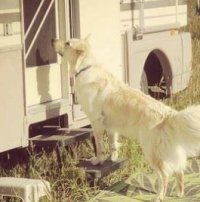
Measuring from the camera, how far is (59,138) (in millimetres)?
6090

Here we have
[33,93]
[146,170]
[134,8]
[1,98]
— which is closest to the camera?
[1,98]

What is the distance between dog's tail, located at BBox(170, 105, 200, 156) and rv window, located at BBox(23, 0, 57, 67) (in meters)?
1.48

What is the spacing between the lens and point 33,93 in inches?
238

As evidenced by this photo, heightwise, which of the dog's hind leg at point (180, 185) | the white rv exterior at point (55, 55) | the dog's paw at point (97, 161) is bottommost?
the dog's hind leg at point (180, 185)

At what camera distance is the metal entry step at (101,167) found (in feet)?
19.0

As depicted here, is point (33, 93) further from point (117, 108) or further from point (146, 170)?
point (146, 170)

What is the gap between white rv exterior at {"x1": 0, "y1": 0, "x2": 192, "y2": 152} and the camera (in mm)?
5570

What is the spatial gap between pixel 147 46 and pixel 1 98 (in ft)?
9.51

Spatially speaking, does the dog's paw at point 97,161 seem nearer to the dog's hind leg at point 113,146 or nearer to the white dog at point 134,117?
the white dog at point 134,117

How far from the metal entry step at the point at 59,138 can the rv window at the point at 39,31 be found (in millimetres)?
671

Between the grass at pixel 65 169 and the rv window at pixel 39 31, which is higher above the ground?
the rv window at pixel 39 31

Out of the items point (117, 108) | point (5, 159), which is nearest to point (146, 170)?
point (117, 108)

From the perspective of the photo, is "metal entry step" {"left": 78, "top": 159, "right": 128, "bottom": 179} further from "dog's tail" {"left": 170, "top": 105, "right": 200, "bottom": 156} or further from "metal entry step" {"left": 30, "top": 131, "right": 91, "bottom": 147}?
"dog's tail" {"left": 170, "top": 105, "right": 200, "bottom": 156}

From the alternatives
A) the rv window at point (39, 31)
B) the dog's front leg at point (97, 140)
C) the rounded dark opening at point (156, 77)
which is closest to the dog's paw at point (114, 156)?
the dog's front leg at point (97, 140)
